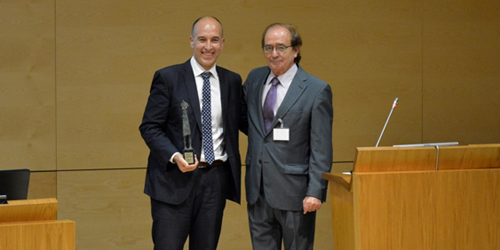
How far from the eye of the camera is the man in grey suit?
2615mm

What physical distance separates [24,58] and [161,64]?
97 centimetres

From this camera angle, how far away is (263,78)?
2783mm

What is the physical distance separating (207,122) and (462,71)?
2617 millimetres

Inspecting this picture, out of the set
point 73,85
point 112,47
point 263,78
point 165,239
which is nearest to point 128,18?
point 112,47

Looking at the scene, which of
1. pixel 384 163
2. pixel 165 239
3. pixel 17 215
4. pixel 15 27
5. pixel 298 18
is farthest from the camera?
pixel 298 18

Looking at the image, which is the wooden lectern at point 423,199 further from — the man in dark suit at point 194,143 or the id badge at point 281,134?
the man in dark suit at point 194,143

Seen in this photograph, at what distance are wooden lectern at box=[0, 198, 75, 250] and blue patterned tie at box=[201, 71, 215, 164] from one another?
856mm

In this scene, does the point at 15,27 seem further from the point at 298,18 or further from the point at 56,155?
the point at 298,18

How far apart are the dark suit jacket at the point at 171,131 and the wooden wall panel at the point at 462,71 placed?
2297 millimetres

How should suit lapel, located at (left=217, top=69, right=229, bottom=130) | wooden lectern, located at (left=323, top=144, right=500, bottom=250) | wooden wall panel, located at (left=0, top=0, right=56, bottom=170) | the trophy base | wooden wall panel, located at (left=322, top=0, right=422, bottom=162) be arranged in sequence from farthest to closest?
wooden wall panel, located at (left=322, top=0, right=422, bottom=162) → wooden wall panel, located at (left=0, top=0, right=56, bottom=170) → suit lapel, located at (left=217, top=69, right=229, bottom=130) → the trophy base → wooden lectern, located at (left=323, top=144, right=500, bottom=250)

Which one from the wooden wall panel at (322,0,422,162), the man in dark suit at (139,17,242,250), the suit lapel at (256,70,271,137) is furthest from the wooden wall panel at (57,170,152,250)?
the suit lapel at (256,70,271,137)

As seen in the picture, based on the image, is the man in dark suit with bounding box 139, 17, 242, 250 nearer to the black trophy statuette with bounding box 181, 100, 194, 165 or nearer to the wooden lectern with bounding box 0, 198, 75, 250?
the black trophy statuette with bounding box 181, 100, 194, 165

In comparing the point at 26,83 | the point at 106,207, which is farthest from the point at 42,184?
the point at 26,83

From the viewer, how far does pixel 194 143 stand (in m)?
2.63
